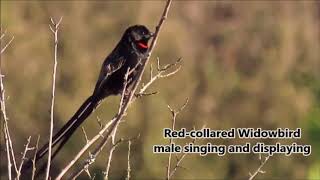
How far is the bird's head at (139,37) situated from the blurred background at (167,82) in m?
3.51

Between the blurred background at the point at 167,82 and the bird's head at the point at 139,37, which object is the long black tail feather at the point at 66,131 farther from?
the blurred background at the point at 167,82

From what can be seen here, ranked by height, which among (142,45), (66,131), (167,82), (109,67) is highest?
(167,82)

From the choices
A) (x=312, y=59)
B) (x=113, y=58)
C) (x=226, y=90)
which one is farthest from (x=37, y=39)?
(x=113, y=58)

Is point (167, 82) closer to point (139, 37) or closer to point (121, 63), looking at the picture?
point (139, 37)

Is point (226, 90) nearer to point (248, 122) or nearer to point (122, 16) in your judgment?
point (248, 122)

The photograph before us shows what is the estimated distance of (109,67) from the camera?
2.92 m

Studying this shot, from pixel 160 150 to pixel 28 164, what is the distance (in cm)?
549

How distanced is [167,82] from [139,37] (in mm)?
5825

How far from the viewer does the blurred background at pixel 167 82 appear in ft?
26.7

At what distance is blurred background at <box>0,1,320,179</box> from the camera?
8.14m

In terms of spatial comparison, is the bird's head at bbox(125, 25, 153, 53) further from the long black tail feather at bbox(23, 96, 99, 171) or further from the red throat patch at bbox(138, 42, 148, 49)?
the long black tail feather at bbox(23, 96, 99, 171)

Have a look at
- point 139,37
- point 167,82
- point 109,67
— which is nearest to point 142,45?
point 139,37

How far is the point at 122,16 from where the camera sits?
34.8 ft

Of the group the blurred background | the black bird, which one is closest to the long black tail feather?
the black bird
